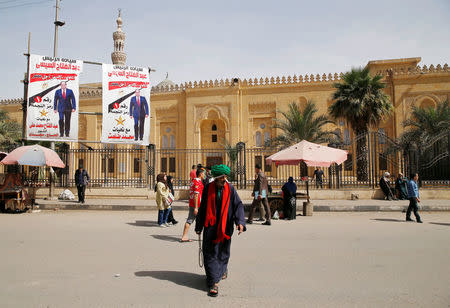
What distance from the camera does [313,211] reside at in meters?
11.7

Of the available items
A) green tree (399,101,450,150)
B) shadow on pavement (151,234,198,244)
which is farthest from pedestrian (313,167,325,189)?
shadow on pavement (151,234,198,244)

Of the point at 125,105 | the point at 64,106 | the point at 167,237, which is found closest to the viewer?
the point at 167,237

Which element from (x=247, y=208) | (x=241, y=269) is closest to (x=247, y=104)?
(x=247, y=208)

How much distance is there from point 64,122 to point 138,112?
3.11m

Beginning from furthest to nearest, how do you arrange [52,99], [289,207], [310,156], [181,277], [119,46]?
[119,46] < [52,99] < [310,156] < [289,207] < [181,277]

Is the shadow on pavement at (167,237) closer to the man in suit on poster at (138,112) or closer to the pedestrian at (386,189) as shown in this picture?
the man in suit on poster at (138,112)

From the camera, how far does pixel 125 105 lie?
1536 centimetres

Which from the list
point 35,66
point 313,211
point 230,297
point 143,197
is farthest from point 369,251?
point 35,66

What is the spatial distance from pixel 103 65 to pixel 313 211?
35.2 ft

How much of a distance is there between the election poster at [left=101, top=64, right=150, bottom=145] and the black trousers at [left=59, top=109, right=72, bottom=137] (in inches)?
55.9

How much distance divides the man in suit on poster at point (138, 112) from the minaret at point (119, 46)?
26.2 meters

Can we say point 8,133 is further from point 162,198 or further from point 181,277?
point 181,277

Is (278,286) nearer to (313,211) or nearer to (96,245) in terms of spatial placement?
(96,245)

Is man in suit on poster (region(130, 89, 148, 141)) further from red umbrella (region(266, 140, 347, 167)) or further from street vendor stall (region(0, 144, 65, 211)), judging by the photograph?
red umbrella (region(266, 140, 347, 167))
